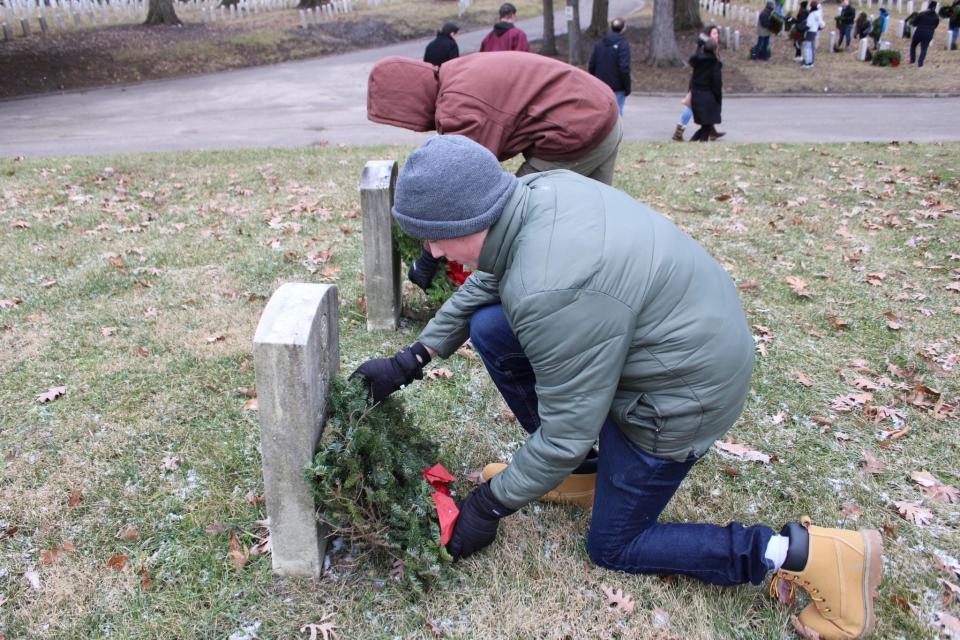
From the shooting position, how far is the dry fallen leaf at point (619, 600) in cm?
250

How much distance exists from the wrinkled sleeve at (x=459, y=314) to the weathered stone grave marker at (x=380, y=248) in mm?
1512

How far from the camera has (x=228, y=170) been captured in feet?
26.5

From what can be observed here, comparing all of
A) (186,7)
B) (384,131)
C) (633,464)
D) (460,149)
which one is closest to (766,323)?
(633,464)

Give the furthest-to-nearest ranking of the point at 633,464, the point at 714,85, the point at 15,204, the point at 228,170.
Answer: the point at 714,85
the point at 228,170
the point at 15,204
the point at 633,464

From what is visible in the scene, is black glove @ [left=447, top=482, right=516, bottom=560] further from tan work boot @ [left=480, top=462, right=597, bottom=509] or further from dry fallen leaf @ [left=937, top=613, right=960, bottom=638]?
dry fallen leaf @ [left=937, top=613, right=960, bottom=638]

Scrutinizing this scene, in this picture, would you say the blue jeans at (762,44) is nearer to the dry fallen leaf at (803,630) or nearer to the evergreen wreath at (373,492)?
the dry fallen leaf at (803,630)

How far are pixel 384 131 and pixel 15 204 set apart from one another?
17.9ft

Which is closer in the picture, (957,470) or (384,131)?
(957,470)

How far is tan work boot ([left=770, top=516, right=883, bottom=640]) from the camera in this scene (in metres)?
2.31

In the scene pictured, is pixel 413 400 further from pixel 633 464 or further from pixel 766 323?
pixel 766 323

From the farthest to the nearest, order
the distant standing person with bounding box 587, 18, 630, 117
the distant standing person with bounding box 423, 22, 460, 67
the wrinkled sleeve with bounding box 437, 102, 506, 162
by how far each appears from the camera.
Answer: the distant standing person with bounding box 423, 22, 460, 67
the distant standing person with bounding box 587, 18, 630, 117
the wrinkled sleeve with bounding box 437, 102, 506, 162

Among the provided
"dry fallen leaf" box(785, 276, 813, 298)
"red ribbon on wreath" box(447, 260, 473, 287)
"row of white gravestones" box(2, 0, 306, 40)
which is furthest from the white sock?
"row of white gravestones" box(2, 0, 306, 40)

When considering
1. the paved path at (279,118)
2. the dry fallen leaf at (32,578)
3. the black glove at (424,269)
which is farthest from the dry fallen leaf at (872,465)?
the paved path at (279,118)

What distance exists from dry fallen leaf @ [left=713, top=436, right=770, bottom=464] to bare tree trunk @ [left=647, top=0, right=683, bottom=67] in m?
16.6
